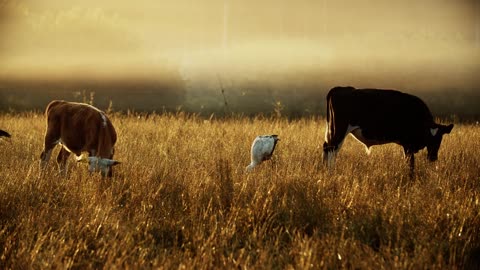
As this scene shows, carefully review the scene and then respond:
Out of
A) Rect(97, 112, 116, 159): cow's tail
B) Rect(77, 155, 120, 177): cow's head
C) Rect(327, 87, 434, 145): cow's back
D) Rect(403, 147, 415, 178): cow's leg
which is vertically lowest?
Rect(403, 147, 415, 178): cow's leg

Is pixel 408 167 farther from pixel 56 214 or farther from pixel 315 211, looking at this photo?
pixel 56 214

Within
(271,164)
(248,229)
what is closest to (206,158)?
(271,164)

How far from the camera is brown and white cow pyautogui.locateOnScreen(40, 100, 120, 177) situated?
347 inches

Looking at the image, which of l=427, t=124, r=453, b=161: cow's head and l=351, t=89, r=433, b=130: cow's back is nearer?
l=351, t=89, r=433, b=130: cow's back

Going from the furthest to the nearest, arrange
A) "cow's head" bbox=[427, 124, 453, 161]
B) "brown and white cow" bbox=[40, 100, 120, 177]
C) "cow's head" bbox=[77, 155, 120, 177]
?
"cow's head" bbox=[427, 124, 453, 161], "brown and white cow" bbox=[40, 100, 120, 177], "cow's head" bbox=[77, 155, 120, 177]

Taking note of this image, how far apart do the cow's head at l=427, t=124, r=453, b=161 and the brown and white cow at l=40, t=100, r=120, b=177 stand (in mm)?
5253

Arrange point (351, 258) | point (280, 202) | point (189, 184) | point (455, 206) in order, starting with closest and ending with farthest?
point (351, 258)
point (455, 206)
point (280, 202)
point (189, 184)

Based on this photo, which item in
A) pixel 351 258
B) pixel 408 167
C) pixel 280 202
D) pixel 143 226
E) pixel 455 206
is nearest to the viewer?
pixel 351 258

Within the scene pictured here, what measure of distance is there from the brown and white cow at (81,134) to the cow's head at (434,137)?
5.25m

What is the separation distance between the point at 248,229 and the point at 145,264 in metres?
1.21

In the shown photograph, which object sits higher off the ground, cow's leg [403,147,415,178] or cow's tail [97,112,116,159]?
cow's tail [97,112,116,159]

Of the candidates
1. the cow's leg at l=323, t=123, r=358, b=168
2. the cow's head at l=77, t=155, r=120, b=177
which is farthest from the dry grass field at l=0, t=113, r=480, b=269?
the cow's leg at l=323, t=123, r=358, b=168

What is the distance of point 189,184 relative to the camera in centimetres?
746

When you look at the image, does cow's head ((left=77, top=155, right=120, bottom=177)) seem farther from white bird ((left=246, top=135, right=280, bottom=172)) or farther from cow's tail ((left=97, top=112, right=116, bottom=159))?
white bird ((left=246, top=135, right=280, bottom=172))
